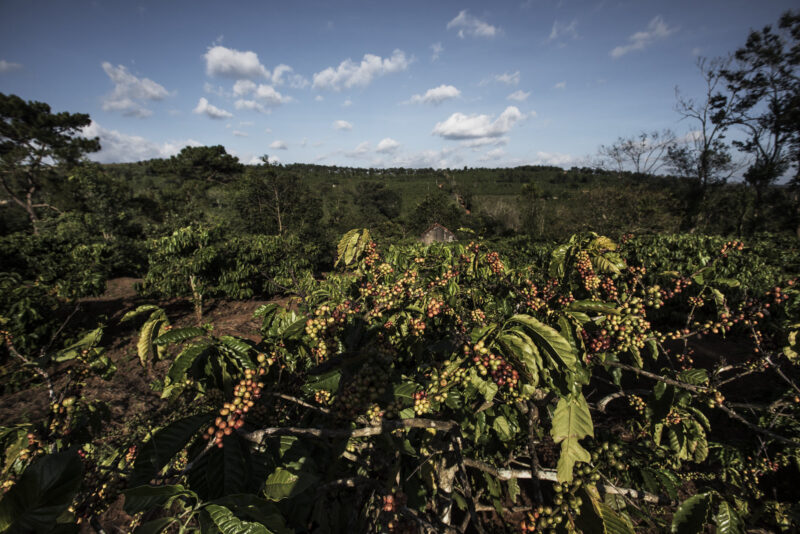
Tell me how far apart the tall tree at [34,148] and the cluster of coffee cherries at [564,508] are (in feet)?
122

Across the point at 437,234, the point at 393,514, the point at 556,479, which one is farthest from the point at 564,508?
the point at 437,234

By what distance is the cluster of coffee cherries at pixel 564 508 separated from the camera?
137cm

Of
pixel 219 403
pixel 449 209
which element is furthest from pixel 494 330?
pixel 449 209

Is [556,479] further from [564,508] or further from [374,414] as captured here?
[374,414]

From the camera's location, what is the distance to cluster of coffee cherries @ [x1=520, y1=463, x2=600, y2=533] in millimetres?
1374

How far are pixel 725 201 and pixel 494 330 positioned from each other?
40568 mm

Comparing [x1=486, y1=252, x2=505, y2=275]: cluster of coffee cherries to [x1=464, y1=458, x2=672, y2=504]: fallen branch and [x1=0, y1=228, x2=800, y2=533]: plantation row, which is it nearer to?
[x1=0, y1=228, x2=800, y2=533]: plantation row

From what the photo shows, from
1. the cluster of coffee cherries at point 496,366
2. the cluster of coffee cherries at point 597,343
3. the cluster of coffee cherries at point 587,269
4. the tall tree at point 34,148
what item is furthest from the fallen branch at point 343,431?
the tall tree at point 34,148

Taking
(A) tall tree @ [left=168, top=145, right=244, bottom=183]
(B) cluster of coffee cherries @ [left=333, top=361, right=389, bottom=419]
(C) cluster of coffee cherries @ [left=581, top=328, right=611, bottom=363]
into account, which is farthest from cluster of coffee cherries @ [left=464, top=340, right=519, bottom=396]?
(A) tall tree @ [left=168, top=145, right=244, bottom=183]

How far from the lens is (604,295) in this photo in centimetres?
314

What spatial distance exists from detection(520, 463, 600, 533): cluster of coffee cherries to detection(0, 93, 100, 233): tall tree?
37104mm

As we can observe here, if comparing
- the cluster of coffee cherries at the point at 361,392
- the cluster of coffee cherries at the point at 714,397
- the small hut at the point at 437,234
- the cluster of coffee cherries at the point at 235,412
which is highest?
the cluster of coffee cherries at the point at 235,412

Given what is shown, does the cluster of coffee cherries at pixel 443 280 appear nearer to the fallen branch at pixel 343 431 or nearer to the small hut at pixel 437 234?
the fallen branch at pixel 343 431

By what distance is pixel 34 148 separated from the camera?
1026 inches
